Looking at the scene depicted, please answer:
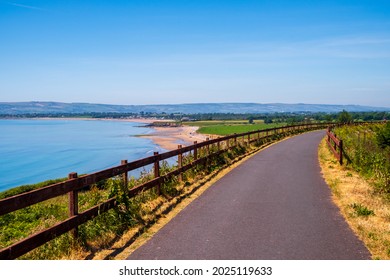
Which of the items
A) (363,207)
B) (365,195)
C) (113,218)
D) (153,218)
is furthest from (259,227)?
(365,195)

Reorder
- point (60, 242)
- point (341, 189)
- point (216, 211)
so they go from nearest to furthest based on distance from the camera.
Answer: point (60, 242), point (216, 211), point (341, 189)

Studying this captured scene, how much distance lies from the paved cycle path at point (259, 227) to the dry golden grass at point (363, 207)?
0.69 feet

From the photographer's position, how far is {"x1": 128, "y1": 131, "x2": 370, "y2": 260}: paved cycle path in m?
6.70

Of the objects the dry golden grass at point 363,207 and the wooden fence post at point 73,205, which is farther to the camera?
the dry golden grass at point 363,207

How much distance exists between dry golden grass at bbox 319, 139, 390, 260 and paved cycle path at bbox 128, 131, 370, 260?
0.21 meters

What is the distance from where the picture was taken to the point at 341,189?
12648 mm

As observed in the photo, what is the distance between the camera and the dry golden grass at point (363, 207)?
7.24m

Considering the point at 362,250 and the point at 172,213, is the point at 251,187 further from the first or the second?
the point at 362,250

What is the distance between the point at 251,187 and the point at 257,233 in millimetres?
5537

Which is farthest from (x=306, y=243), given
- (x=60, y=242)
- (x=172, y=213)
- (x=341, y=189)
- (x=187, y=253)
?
(x=341, y=189)

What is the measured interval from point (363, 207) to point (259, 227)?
10.8 ft

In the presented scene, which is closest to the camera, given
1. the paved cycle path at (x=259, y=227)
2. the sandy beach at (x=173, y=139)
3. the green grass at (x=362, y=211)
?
the paved cycle path at (x=259, y=227)

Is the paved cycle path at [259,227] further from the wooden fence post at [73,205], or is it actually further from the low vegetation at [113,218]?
the wooden fence post at [73,205]

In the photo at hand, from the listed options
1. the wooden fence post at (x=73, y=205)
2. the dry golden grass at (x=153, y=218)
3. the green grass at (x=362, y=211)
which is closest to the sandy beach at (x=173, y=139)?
the dry golden grass at (x=153, y=218)
